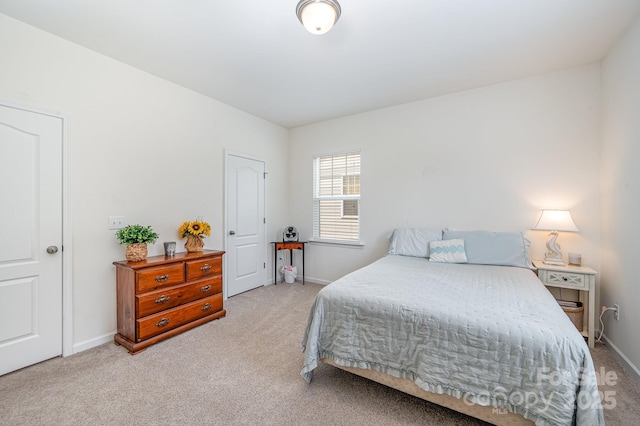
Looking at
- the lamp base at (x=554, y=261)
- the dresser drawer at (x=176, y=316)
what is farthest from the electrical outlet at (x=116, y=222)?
the lamp base at (x=554, y=261)

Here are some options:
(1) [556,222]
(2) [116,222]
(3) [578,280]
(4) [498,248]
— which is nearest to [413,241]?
(4) [498,248]

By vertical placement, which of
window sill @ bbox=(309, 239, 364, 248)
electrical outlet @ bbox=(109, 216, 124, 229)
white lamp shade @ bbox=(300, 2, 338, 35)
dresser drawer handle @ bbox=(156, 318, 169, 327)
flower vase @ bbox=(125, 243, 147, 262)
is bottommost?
dresser drawer handle @ bbox=(156, 318, 169, 327)

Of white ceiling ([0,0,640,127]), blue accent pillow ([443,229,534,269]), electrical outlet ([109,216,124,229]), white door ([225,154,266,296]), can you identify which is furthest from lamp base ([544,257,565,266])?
electrical outlet ([109,216,124,229])

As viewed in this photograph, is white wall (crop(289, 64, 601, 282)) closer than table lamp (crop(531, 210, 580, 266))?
No

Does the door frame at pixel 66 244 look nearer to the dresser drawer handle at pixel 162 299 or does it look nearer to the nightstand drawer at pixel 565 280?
the dresser drawer handle at pixel 162 299

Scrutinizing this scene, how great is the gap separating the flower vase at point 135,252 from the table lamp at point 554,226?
3904 millimetres

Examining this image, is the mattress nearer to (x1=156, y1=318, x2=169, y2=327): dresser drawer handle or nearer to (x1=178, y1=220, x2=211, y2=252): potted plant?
(x1=156, y1=318, x2=169, y2=327): dresser drawer handle

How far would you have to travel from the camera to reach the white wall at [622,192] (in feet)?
6.63

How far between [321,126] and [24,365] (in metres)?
4.22

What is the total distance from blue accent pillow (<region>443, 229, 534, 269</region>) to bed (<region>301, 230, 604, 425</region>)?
0.55m

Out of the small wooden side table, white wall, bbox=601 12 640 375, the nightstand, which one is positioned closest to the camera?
white wall, bbox=601 12 640 375

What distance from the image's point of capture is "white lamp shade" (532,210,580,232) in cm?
256

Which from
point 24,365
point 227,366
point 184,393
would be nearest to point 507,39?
point 227,366

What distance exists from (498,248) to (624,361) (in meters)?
1.18
